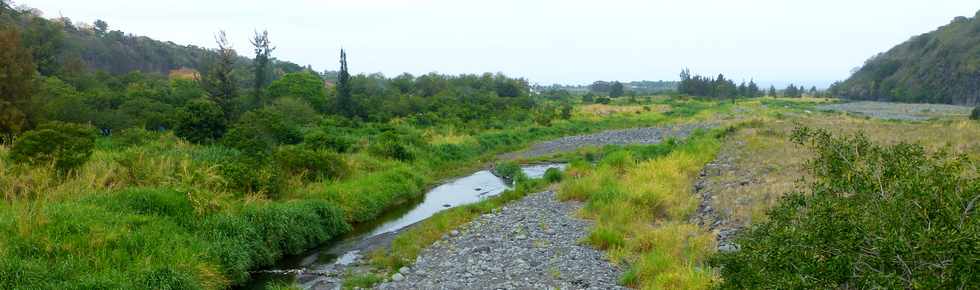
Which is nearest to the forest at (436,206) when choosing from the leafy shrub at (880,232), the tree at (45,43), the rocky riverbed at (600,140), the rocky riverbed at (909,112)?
the leafy shrub at (880,232)

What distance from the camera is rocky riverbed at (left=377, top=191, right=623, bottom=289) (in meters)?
11.4

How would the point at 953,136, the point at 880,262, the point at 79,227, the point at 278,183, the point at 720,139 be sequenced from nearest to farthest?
the point at 880,262
the point at 79,227
the point at 278,183
the point at 953,136
the point at 720,139

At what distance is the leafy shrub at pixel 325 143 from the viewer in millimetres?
25964

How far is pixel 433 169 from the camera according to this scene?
2931 centimetres

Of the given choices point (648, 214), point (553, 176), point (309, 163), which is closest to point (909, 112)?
point (553, 176)

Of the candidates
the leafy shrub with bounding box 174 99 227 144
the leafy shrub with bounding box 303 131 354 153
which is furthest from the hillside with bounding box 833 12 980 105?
the leafy shrub with bounding box 174 99 227 144

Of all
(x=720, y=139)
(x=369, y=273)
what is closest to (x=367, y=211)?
(x=369, y=273)

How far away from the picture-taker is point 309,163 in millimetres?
21219

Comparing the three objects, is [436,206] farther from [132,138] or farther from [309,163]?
[132,138]

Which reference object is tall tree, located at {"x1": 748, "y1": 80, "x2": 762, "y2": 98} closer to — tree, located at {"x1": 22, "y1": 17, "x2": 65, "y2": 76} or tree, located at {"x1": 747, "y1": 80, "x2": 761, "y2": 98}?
tree, located at {"x1": 747, "y1": 80, "x2": 761, "y2": 98}

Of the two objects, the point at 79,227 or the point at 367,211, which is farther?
the point at 367,211

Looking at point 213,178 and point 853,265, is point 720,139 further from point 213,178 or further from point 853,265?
point 853,265

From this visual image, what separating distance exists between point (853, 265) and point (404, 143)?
2725cm

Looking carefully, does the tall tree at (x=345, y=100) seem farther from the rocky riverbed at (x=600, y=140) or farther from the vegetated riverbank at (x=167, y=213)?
the vegetated riverbank at (x=167, y=213)
